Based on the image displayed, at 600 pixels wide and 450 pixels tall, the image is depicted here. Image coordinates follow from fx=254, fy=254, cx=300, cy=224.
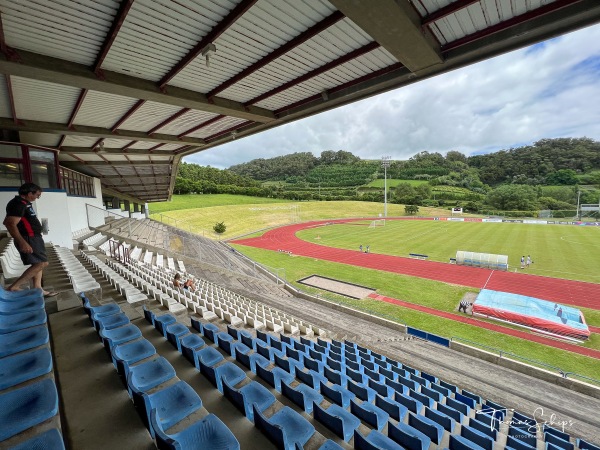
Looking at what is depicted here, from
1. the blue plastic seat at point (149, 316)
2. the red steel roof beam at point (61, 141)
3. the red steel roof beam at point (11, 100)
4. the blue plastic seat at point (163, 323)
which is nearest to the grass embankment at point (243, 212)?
the red steel roof beam at point (61, 141)

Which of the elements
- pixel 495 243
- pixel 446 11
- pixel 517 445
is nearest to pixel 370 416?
pixel 517 445

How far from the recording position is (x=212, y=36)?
4.59 meters

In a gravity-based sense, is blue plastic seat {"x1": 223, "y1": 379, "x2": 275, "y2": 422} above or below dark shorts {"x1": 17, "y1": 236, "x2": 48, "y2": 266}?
below

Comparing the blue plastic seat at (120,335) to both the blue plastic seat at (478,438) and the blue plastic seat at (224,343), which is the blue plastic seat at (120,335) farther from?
the blue plastic seat at (478,438)

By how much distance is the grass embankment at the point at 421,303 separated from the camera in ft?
35.4

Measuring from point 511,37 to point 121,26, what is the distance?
6.34m

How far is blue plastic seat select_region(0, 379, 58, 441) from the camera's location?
1591 mm

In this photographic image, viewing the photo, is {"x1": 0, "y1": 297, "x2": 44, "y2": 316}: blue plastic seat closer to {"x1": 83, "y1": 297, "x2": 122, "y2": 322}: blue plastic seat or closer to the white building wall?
{"x1": 83, "y1": 297, "x2": 122, "y2": 322}: blue plastic seat

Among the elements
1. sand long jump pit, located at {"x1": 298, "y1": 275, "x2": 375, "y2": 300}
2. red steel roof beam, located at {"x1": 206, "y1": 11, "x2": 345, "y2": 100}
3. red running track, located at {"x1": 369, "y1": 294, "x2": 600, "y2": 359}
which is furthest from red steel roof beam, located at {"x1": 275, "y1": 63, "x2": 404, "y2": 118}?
red running track, located at {"x1": 369, "y1": 294, "x2": 600, "y2": 359}

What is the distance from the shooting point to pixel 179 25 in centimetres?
435

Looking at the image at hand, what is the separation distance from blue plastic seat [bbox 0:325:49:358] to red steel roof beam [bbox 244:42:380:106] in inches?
A: 252

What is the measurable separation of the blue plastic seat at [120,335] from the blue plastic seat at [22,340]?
2.01 ft

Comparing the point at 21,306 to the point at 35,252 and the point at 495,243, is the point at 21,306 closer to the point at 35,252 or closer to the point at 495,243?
the point at 35,252

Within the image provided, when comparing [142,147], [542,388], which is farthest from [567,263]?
[142,147]
